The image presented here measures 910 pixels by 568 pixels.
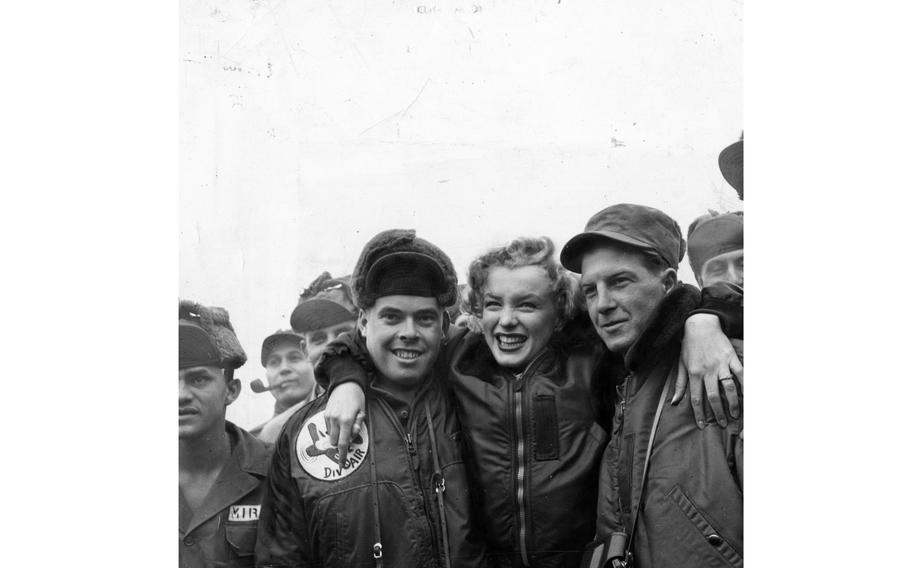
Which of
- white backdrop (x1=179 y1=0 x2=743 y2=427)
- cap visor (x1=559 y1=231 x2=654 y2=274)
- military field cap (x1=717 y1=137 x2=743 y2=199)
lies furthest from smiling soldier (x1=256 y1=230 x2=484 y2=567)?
military field cap (x1=717 y1=137 x2=743 y2=199)

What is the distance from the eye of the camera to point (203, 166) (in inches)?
135

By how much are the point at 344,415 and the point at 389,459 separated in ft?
0.65

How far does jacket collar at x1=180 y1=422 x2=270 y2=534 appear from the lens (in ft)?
11.1

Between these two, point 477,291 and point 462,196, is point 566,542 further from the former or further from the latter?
point 462,196

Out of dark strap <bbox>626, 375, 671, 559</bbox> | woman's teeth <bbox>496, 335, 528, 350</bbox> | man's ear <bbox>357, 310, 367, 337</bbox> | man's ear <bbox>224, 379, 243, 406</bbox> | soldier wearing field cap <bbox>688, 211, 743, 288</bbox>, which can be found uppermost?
soldier wearing field cap <bbox>688, 211, 743, 288</bbox>

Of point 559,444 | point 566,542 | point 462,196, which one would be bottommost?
point 566,542

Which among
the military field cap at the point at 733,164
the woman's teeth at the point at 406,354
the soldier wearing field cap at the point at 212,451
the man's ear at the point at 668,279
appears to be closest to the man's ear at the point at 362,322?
the woman's teeth at the point at 406,354

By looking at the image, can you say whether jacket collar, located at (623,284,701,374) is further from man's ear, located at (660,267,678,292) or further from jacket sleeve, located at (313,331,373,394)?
jacket sleeve, located at (313,331,373,394)

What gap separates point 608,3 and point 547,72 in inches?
11.9

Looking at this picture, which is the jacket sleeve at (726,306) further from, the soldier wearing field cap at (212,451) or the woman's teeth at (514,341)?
the soldier wearing field cap at (212,451)

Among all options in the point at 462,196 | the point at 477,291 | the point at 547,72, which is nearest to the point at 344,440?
the point at 477,291

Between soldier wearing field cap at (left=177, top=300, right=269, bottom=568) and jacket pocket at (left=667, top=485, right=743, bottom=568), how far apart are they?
130 centimetres

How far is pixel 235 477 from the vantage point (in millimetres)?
3398

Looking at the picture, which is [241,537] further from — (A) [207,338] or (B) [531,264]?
(B) [531,264]
